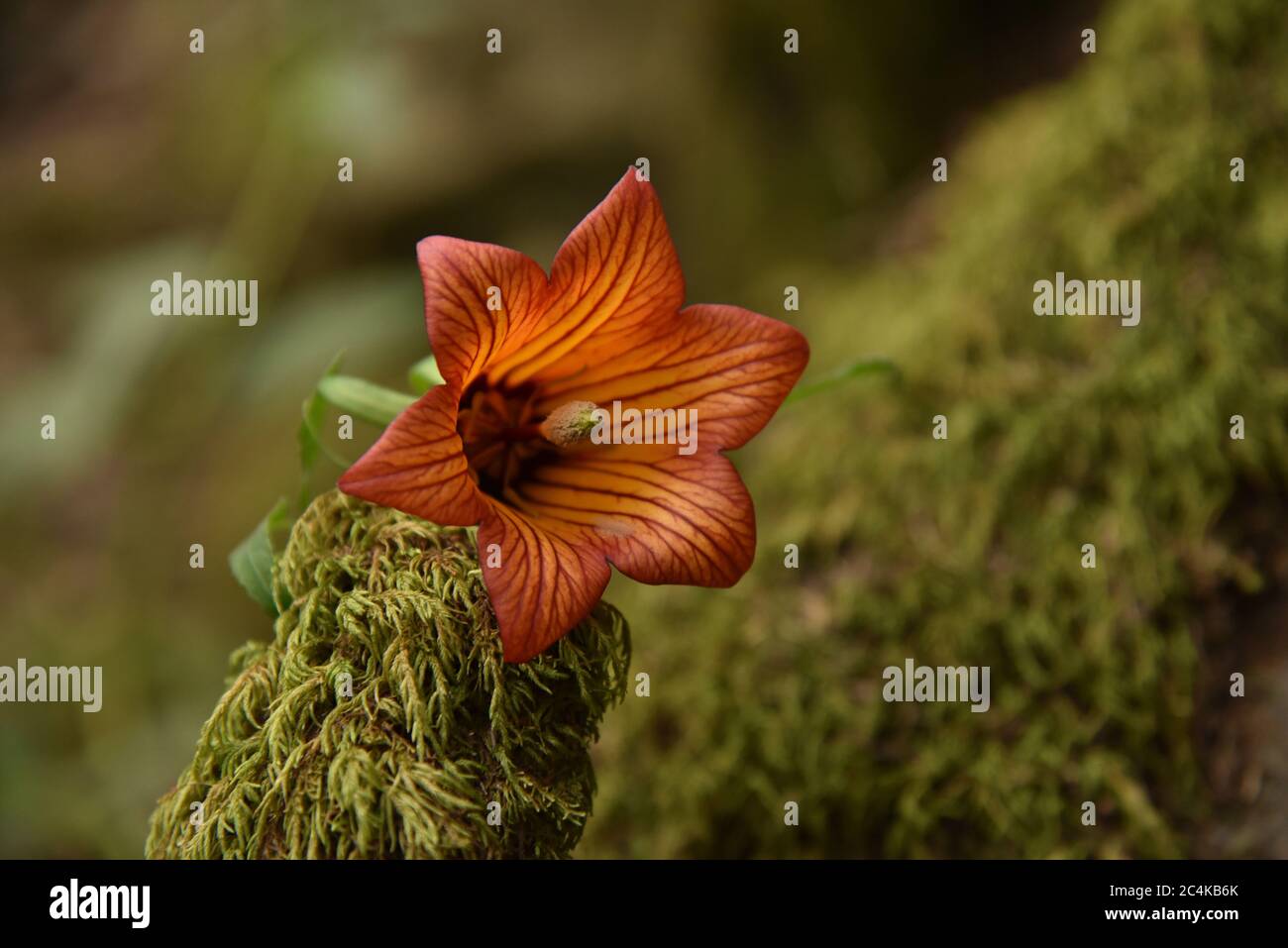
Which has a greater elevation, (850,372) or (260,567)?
(850,372)

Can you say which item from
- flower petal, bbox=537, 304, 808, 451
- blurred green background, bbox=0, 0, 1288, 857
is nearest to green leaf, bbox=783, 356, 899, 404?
flower petal, bbox=537, 304, 808, 451

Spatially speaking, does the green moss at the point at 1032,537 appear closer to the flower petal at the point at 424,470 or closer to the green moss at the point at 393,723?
the green moss at the point at 393,723

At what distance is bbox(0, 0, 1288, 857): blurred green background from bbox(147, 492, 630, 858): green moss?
83 cm

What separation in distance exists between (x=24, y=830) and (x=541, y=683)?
7.58 ft

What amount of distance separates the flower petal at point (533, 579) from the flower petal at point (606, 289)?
288 millimetres

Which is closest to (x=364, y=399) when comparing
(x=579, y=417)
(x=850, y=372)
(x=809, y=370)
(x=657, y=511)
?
(x=579, y=417)

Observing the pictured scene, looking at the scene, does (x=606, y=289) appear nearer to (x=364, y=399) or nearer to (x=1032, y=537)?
(x=364, y=399)

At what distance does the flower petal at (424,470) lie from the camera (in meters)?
1.09

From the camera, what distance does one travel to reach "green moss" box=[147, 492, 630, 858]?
3.79ft

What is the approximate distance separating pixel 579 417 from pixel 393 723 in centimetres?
45

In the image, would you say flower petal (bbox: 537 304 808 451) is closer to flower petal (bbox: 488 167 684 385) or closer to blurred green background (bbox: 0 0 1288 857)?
flower petal (bbox: 488 167 684 385)

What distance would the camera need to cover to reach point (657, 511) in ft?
4.30

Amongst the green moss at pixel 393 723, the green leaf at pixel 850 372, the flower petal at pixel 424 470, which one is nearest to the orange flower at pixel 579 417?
the flower petal at pixel 424 470

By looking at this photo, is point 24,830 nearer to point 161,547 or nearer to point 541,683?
point 161,547
